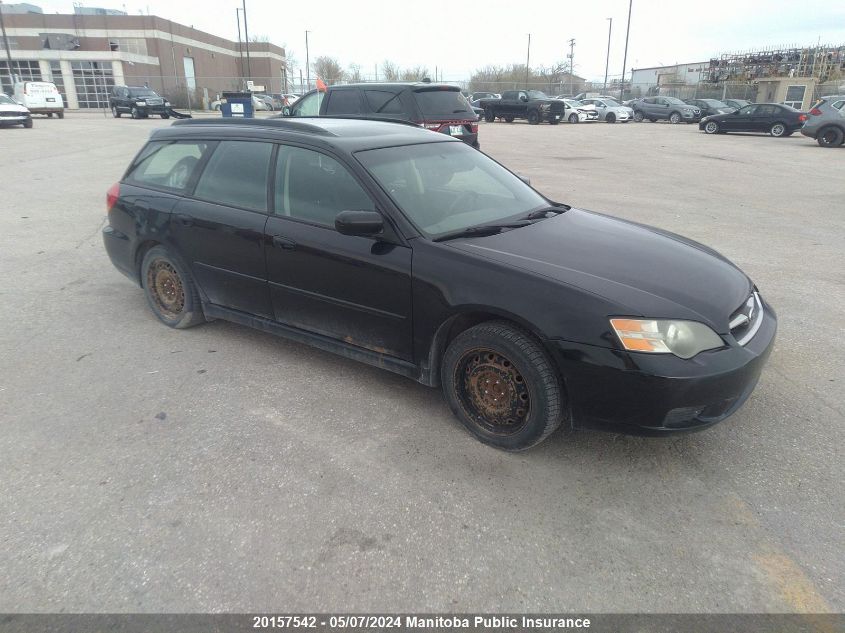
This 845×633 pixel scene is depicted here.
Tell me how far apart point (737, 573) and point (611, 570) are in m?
0.49

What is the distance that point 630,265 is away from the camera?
3.23m

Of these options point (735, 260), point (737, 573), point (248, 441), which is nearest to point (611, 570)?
point (737, 573)

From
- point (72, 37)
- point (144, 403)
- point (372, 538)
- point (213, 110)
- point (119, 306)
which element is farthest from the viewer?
point (72, 37)

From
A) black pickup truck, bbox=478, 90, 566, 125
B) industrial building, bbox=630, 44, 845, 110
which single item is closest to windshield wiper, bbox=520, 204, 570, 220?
black pickup truck, bbox=478, 90, 566, 125

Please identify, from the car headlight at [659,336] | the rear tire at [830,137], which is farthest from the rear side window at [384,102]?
the rear tire at [830,137]

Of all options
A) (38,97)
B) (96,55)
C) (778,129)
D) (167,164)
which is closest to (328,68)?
(96,55)

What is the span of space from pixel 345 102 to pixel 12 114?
69.8 feet

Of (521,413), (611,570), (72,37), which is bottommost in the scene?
(611,570)

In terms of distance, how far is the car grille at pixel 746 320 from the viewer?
9.92ft

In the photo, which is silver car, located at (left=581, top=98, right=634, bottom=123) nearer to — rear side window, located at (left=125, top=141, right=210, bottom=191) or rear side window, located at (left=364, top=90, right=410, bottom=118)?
rear side window, located at (left=364, top=90, right=410, bottom=118)

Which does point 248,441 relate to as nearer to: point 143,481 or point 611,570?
point 143,481

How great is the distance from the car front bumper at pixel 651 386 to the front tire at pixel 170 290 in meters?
3.00

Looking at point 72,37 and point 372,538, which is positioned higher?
point 72,37

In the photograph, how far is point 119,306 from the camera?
5.40 meters
